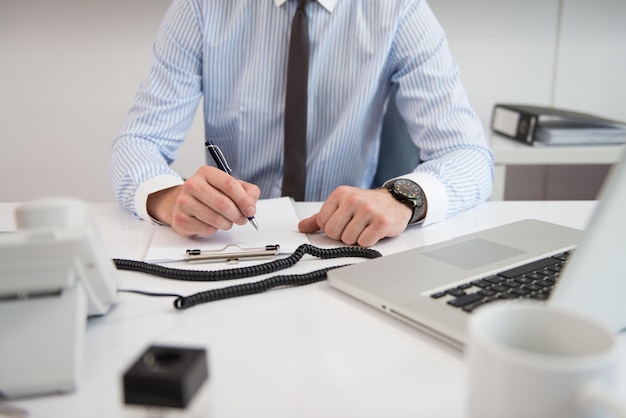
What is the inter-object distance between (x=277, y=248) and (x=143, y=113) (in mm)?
609

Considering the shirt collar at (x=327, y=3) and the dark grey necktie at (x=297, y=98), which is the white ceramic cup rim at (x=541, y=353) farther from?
the shirt collar at (x=327, y=3)

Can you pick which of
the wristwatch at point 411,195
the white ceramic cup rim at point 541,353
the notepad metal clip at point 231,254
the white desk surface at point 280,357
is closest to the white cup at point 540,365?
the white ceramic cup rim at point 541,353

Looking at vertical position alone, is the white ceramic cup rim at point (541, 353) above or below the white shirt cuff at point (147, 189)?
above

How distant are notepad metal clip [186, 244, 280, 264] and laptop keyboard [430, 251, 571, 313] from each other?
273mm

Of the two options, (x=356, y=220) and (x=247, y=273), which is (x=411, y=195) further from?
(x=247, y=273)

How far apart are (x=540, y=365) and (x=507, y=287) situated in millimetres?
329

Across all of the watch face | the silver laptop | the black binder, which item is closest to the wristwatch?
the watch face

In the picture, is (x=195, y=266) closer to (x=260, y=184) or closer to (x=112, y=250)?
(x=112, y=250)

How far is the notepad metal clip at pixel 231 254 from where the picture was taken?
0.84 meters

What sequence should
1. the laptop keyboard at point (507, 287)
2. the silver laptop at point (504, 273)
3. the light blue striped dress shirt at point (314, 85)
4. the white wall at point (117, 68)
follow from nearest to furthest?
the silver laptop at point (504, 273) < the laptop keyboard at point (507, 287) < the light blue striped dress shirt at point (314, 85) < the white wall at point (117, 68)

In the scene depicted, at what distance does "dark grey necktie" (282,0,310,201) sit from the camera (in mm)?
1325

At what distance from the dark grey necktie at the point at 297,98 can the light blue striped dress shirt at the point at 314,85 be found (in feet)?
0.20

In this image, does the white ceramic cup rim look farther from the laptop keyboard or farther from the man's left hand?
the man's left hand

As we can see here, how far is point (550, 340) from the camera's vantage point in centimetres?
41
